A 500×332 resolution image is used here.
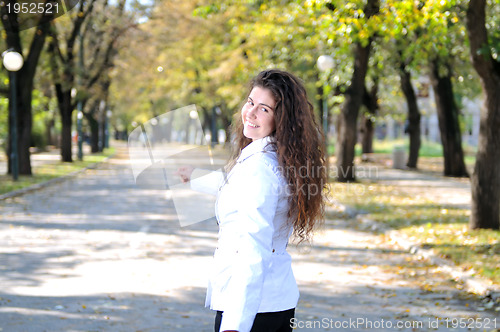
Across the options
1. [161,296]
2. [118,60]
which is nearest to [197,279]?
[161,296]

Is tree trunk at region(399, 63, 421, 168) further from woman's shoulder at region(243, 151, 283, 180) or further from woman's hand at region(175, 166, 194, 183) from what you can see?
woman's shoulder at region(243, 151, 283, 180)

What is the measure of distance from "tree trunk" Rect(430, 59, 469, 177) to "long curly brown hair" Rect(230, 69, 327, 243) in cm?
2348

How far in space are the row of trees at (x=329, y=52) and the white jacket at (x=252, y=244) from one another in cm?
882

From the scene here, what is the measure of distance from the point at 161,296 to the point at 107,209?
29.1 ft

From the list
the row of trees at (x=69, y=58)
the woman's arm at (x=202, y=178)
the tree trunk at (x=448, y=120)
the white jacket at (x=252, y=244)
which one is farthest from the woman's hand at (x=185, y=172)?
the tree trunk at (x=448, y=120)

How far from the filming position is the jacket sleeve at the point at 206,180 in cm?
323

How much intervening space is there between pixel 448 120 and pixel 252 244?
25026 mm

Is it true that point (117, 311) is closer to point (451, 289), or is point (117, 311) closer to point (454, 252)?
point (451, 289)

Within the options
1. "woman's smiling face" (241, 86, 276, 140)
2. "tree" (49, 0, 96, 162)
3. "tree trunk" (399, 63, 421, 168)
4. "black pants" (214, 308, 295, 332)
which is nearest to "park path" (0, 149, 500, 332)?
"black pants" (214, 308, 295, 332)

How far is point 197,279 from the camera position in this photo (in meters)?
8.50

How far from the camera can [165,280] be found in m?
8.38

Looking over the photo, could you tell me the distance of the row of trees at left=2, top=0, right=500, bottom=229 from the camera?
11.8 meters

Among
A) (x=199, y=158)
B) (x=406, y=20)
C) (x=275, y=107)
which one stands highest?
(x=406, y=20)

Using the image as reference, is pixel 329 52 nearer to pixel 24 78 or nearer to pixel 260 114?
pixel 24 78
